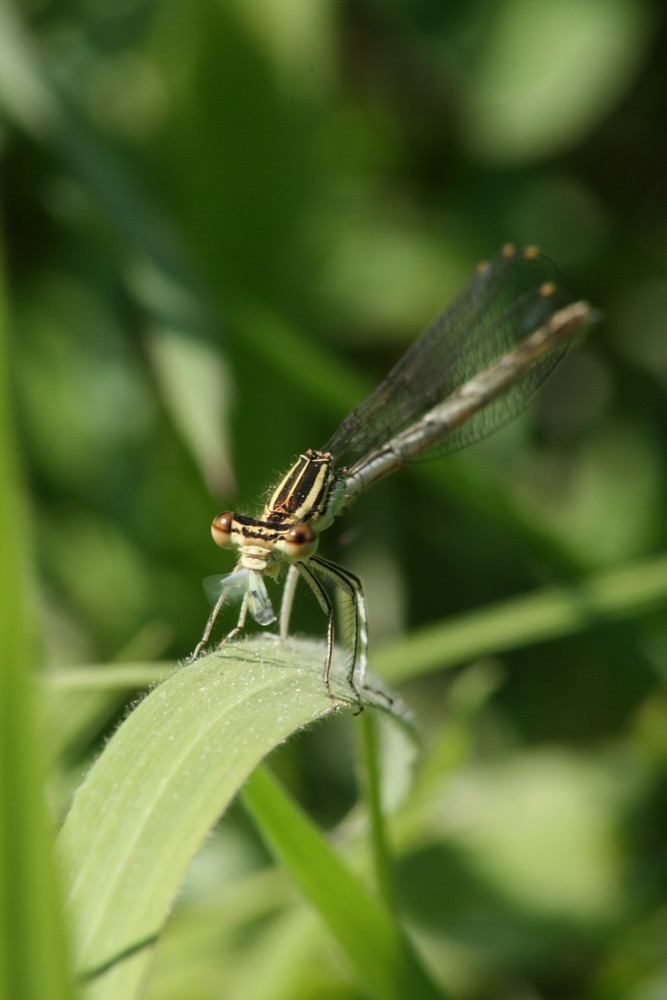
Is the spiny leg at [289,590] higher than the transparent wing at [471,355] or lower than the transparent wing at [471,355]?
lower

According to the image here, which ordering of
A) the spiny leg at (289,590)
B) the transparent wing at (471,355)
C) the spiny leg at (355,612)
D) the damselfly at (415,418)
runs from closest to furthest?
the spiny leg at (355,612) < the damselfly at (415,418) < the spiny leg at (289,590) < the transparent wing at (471,355)

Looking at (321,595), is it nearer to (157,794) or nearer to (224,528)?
(224,528)

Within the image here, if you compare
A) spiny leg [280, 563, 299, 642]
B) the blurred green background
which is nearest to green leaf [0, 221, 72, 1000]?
spiny leg [280, 563, 299, 642]

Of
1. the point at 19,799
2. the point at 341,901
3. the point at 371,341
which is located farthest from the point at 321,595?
the point at 371,341

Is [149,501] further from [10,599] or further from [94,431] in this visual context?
[10,599]

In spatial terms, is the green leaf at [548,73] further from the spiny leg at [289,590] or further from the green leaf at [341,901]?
the green leaf at [341,901]

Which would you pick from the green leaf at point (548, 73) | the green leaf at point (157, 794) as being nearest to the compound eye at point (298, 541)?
the green leaf at point (157, 794)
